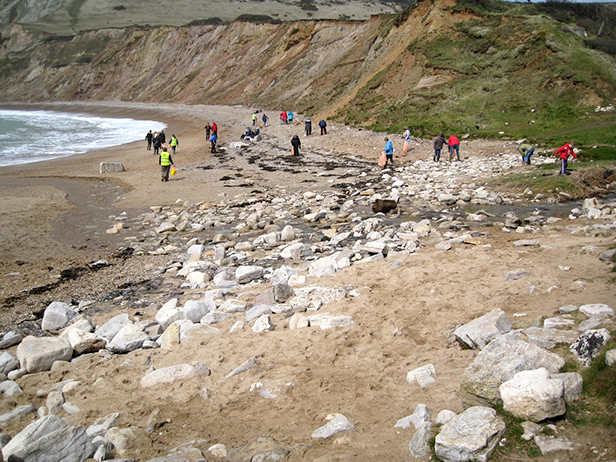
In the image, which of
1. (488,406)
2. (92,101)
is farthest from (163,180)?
(92,101)

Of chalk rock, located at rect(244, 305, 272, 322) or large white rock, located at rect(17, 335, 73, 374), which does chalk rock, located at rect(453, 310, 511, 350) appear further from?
large white rock, located at rect(17, 335, 73, 374)

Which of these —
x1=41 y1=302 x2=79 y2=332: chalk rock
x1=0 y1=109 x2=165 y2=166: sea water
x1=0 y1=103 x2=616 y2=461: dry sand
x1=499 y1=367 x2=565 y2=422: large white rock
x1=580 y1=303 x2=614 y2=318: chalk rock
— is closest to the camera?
x1=499 y1=367 x2=565 y2=422: large white rock

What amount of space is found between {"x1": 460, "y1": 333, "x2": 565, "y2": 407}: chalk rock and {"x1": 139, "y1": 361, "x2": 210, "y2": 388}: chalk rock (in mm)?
3270

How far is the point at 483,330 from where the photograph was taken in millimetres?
5578

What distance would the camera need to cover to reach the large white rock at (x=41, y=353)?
650cm

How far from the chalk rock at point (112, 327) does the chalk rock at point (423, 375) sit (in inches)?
186

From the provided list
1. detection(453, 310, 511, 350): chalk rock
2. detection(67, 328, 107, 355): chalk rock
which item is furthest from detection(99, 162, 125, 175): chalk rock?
Answer: detection(453, 310, 511, 350): chalk rock

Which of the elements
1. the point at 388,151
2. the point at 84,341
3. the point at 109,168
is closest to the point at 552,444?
the point at 84,341

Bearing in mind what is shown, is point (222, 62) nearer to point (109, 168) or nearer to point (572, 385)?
point (109, 168)

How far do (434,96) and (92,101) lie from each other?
8113 cm

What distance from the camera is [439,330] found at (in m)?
6.27

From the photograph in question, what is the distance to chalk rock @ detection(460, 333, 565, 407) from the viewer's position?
4371 mm

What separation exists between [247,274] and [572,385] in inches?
256

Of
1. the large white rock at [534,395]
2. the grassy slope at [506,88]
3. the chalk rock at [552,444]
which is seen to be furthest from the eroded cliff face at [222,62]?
the chalk rock at [552,444]
